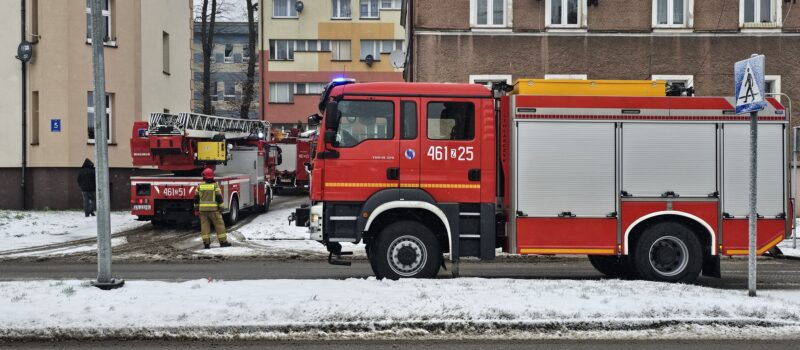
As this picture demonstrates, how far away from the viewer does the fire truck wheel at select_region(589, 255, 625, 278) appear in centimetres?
1181

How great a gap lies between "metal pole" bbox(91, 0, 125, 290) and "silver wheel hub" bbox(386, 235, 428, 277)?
3.32 m

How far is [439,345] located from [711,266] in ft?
17.7

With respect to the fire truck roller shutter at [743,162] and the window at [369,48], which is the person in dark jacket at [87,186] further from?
the window at [369,48]

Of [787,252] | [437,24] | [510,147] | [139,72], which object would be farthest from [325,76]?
[510,147]

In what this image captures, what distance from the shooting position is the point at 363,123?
10.3m

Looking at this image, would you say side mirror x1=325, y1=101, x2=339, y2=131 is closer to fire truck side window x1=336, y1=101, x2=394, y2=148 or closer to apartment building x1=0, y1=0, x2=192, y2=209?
fire truck side window x1=336, y1=101, x2=394, y2=148

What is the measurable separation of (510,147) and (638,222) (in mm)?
1928

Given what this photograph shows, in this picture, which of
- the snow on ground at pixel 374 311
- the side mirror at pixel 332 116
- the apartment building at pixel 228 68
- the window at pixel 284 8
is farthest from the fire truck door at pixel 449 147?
the apartment building at pixel 228 68

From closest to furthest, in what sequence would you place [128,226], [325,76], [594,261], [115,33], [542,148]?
[542,148], [594,261], [128,226], [115,33], [325,76]

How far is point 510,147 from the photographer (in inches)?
412

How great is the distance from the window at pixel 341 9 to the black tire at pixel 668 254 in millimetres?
43662

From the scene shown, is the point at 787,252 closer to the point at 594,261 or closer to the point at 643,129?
the point at 594,261

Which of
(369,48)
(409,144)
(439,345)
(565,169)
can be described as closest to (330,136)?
(409,144)

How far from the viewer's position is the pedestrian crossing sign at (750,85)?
8.66 meters
